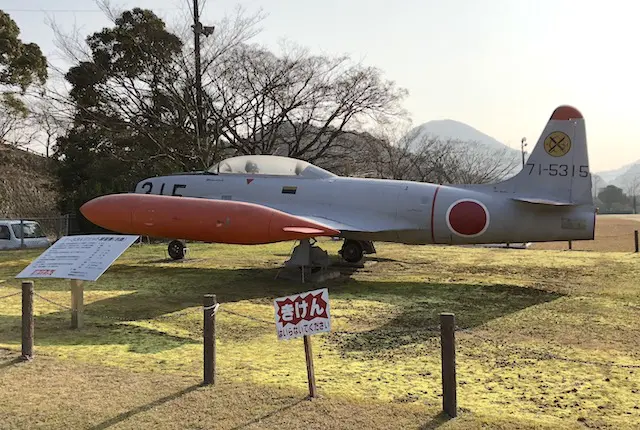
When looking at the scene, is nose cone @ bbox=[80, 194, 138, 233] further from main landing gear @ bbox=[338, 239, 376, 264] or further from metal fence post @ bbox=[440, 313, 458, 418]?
metal fence post @ bbox=[440, 313, 458, 418]

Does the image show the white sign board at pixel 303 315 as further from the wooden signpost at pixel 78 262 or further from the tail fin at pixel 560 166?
the tail fin at pixel 560 166

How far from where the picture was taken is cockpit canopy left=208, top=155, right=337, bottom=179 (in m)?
13.0

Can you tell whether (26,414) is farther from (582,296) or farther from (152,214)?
(582,296)

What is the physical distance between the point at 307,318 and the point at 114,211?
24.0ft

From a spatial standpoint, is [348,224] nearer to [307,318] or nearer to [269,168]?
[269,168]

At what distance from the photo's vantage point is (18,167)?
44000 mm

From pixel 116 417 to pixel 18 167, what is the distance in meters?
46.7

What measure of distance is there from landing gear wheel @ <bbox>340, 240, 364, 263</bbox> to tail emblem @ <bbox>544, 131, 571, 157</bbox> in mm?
5784

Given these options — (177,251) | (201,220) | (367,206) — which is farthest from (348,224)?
(177,251)

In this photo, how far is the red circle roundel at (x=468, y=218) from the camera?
453 inches

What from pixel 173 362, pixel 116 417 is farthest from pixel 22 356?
pixel 116 417

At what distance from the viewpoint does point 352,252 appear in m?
15.0

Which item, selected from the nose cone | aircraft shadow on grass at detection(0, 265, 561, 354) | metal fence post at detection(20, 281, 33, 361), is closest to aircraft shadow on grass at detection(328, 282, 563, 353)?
aircraft shadow on grass at detection(0, 265, 561, 354)

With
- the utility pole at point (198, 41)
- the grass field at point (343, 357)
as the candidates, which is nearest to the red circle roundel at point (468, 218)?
the grass field at point (343, 357)
